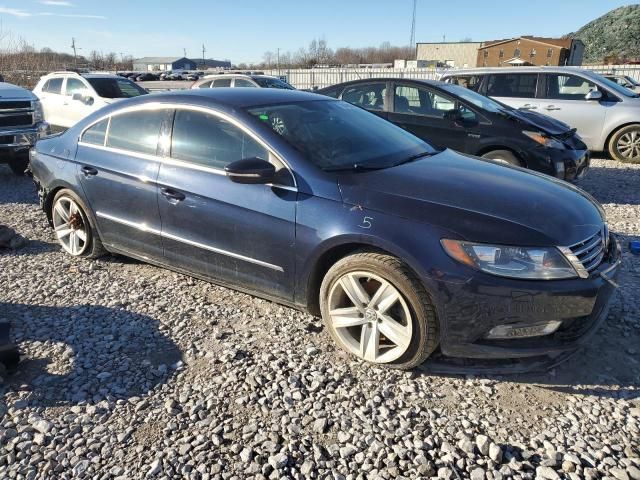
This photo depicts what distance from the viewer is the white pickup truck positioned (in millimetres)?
7840

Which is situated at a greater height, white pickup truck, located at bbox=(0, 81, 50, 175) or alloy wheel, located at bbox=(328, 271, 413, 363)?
white pickup truck, located at bbox=(0, 81, 50, 175)

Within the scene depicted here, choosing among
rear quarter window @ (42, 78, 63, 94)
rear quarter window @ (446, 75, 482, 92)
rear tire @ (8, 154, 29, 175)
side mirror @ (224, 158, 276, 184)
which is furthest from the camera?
rear quarter window @ (42, 78, 63, 94)

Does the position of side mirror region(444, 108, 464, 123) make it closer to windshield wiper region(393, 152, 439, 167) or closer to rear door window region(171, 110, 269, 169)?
windshield wiper region(393, 152, 439, 167)

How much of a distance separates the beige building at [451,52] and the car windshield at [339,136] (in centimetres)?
8066

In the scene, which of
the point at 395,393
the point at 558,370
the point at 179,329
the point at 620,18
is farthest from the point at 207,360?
the point at 620,18

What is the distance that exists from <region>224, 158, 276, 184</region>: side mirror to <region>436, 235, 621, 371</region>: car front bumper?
4.38ft

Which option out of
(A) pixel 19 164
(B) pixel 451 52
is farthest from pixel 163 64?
(A) pixel 19 164

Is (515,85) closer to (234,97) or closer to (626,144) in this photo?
(626,144)

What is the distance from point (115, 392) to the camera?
289 centimetres

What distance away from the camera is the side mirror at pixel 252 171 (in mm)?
3211

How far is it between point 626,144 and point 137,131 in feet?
28.2

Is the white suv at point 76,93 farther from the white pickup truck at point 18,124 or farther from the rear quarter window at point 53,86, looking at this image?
the white pickup truck at point 18,124

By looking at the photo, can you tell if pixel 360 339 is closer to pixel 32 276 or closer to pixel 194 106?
pixel 194 106

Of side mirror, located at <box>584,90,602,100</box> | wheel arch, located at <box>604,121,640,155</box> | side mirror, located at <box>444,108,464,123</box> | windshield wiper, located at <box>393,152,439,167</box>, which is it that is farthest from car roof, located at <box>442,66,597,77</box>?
windshield wiper, located at <box>393,152,439,167</box>
